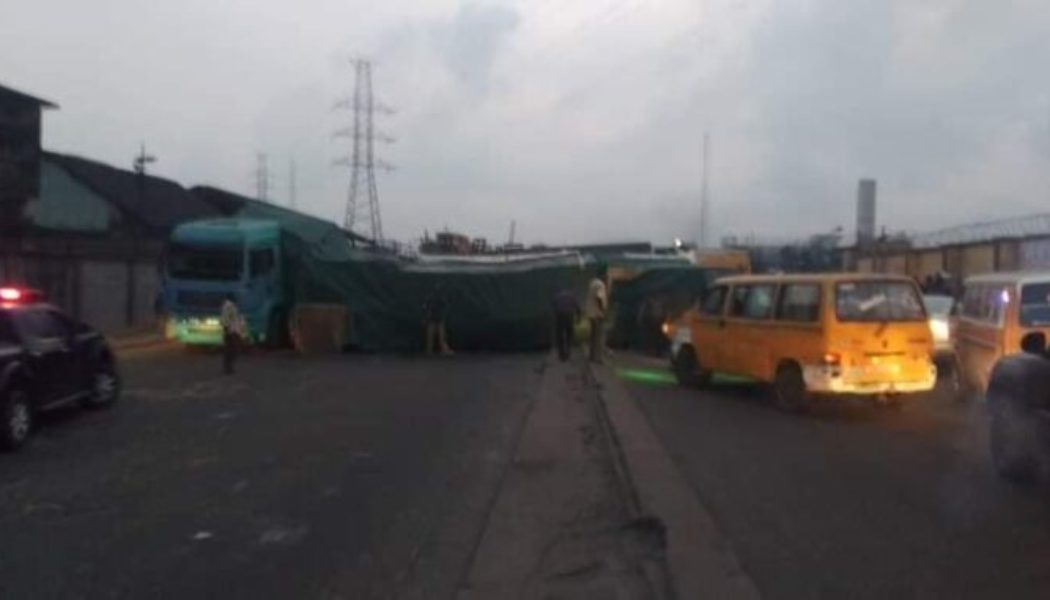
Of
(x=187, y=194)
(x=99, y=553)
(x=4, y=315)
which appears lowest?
(x=99, y=553)

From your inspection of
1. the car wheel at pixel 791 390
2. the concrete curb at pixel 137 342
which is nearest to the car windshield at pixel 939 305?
the car wheel at pixel 791 390

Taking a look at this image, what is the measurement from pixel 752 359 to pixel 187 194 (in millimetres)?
44264

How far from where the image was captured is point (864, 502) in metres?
11.1

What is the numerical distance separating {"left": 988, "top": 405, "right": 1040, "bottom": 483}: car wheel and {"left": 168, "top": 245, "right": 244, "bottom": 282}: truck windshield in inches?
847

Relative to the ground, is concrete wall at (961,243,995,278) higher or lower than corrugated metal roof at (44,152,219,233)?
lower

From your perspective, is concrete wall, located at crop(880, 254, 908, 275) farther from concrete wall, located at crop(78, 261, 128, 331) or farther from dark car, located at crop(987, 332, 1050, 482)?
dark car, located at crop(987, 332, 1050, 482)

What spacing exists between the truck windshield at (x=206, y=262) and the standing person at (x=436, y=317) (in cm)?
416

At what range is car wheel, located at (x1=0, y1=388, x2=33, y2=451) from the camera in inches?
560

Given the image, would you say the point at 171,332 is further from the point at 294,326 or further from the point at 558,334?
the point at 558,334

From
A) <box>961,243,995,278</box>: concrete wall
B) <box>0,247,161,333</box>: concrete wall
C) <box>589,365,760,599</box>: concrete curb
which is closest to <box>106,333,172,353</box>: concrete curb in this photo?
<box>0,247,161,333</box>: concrete wall

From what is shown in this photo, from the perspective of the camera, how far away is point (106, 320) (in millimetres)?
41938

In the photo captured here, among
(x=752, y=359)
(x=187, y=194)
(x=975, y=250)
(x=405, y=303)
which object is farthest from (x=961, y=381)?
(x=187, y=194)

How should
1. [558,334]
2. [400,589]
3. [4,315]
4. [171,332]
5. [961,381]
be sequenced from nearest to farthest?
[400,589], [4,315], [961,381], [558,334], [171,332]

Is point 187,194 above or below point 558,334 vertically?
above
